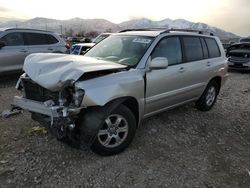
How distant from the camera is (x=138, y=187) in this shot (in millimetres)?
3385

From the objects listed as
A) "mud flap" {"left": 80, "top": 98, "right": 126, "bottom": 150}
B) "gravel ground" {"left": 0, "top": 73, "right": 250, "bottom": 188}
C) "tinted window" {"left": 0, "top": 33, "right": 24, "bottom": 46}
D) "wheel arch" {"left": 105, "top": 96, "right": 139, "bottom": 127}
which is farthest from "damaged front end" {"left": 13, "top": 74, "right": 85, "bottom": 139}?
"tinted window" {"left": 0, "top": 33, "right": 24, "bottom": 46}

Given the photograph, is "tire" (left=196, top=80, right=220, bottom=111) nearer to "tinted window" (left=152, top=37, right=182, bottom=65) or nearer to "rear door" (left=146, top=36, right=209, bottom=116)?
"rear door" (left=146, top=36, right=209, bottom=116)

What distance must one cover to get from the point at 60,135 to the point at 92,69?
928mm

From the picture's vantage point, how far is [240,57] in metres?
12.8

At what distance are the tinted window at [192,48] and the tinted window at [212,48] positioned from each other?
43 centimetres

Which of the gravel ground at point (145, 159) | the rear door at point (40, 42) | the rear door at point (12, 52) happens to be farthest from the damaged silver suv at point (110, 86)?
the rear door at point (40, 42)

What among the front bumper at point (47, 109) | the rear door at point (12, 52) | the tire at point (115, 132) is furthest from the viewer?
the rear door at point (12, 52)

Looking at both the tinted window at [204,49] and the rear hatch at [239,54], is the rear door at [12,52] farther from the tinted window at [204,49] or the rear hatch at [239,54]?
the rear hatch at [239,54]

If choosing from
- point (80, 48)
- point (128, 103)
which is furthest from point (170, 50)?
point (80, 48)

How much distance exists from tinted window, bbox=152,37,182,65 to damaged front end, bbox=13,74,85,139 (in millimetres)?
1626

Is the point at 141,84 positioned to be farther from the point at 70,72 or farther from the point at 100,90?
the point at 70,72

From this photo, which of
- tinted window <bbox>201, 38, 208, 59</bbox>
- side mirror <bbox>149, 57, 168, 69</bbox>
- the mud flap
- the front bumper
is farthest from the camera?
tinted window <bbox>201, 38, 208, 59</bbox>

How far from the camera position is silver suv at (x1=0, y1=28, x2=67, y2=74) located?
27.5 ft

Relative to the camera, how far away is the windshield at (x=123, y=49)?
14.7ft
